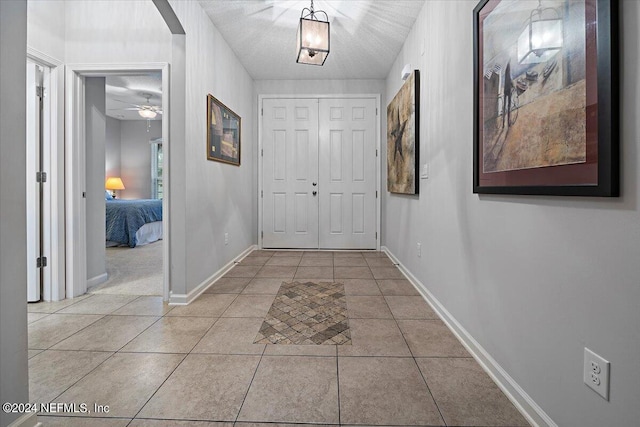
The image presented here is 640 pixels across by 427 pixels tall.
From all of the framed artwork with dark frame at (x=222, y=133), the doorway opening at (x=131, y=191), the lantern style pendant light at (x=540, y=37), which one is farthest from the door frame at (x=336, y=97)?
the lantern style pendant light at (x=540, y=37)

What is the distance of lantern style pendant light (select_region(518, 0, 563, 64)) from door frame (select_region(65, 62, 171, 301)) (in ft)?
7.86

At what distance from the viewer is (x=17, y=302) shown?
3.70 ft

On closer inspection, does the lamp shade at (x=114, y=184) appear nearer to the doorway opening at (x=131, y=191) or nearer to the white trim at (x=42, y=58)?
the doorway opening at (x=131, y=191)

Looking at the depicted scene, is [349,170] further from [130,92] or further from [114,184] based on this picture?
[114,184]

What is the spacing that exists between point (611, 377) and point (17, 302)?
6.38 feet

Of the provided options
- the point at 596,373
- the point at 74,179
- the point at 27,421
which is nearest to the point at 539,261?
the point at 596,373

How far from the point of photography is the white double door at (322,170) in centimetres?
467

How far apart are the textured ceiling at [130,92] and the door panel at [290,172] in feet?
5.83

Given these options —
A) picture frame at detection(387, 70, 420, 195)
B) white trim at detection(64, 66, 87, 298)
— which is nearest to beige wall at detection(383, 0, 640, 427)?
picture frame at detection(387, 70, 420, 195)

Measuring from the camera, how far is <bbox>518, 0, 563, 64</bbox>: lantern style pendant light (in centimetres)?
109

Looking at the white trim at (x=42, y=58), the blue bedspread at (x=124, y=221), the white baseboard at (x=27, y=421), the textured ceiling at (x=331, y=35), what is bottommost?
the white baseboard at (x=27, y=421)

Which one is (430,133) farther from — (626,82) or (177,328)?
(177,328)

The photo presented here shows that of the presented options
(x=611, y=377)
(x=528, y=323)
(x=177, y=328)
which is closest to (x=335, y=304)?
(x=177, y=328)

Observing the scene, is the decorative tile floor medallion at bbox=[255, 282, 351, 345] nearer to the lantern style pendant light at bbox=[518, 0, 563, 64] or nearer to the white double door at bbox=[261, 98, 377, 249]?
the lantern style pendant light at bbox=[518, 0, 563, 64]
